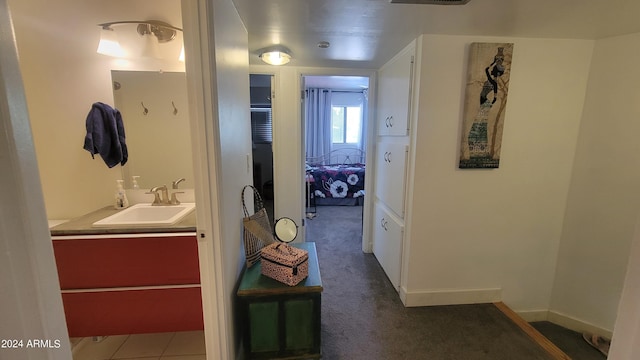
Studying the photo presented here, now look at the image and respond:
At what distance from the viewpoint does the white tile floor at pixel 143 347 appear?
→ 163 cm

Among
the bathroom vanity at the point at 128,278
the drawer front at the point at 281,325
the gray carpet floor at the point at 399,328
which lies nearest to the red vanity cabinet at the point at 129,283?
the bathroom vanity at the point at 128,278

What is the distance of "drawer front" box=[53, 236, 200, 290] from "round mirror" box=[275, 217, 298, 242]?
0.52 meters

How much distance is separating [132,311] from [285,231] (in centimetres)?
99

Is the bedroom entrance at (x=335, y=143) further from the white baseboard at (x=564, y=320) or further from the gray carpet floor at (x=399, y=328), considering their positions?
the white baseboard at (x=564, y=320)

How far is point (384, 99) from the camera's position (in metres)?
2.59

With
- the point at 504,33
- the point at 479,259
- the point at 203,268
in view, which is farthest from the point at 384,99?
the point at 203,268

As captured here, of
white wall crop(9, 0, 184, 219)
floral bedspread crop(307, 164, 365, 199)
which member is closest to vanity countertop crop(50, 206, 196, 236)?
white wall crop(9, 0, 184, 219)

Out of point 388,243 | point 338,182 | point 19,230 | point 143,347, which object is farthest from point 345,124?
point 19,230

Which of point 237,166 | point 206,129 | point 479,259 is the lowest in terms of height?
point 479,259

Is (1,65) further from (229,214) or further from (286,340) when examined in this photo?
(286,340)

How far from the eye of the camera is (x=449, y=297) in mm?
2143

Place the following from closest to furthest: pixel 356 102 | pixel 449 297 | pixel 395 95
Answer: pixel 449 297 → pixel 395 95 → pixel 356 102

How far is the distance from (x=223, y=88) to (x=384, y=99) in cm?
181

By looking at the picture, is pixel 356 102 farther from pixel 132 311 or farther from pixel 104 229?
pixel 132 311
